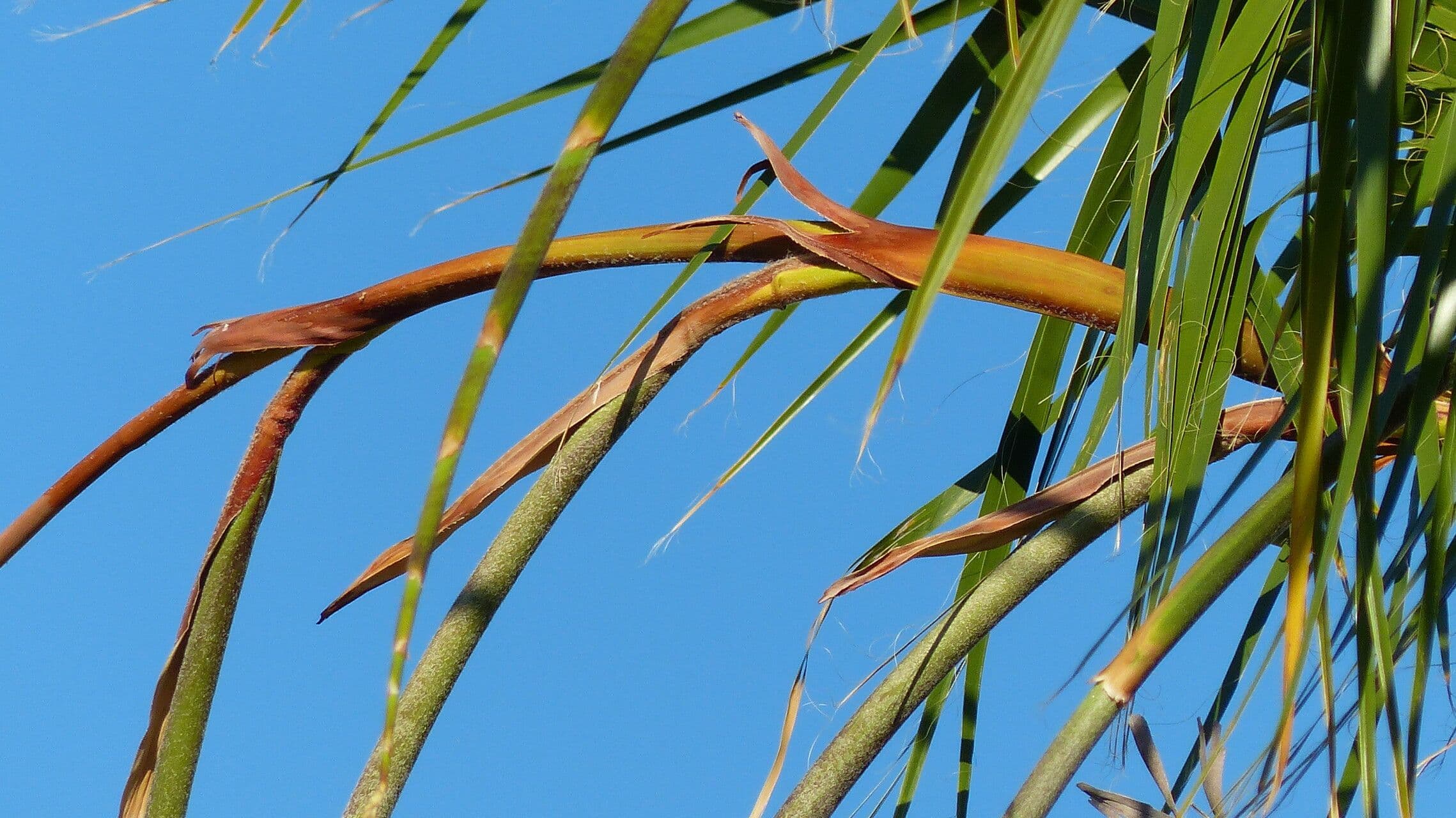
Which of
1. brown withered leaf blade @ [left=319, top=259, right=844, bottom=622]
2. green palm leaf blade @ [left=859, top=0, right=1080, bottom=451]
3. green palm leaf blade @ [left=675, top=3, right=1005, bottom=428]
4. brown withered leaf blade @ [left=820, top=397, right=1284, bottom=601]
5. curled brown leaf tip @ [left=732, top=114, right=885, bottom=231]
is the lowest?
green palm leaf blade @ [left=859, top=0, right=1080, bottom=451]

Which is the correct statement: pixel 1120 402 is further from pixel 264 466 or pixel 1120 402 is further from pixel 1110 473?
pixel 264 466

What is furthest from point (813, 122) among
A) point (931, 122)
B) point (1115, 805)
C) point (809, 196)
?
point (1115, 805)

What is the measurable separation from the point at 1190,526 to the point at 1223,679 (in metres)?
0.30

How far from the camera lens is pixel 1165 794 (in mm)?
545

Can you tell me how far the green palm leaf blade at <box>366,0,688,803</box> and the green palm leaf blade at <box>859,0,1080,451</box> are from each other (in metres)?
0.08

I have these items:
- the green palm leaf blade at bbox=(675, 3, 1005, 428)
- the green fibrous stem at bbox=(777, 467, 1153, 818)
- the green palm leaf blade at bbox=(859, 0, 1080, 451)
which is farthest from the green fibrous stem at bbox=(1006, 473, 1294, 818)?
the green palm leaf blade at bbox=(675, 3, 1005, 428)

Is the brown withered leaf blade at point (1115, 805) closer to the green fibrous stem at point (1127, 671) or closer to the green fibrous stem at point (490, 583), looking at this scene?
the green fibrous stem at point (1127, 671)

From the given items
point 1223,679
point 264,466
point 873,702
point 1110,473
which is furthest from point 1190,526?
point 264,466

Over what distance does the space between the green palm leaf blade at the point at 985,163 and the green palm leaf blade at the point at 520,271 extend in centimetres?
8

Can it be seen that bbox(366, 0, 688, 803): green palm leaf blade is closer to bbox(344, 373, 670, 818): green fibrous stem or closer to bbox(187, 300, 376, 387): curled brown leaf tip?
bbox(344, 373, 670, 818): green fibrous stem

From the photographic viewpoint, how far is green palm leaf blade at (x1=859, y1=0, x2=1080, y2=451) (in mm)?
262

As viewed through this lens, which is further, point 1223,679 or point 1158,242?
point 1223,679

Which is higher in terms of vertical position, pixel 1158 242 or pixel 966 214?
pixel 1158 242

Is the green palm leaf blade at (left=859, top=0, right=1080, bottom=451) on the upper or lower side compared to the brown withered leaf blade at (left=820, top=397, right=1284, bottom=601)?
lower
